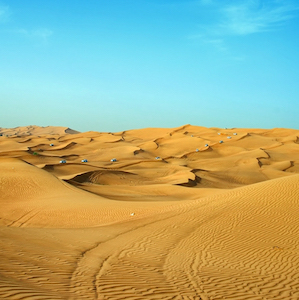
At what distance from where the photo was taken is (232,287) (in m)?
7.96

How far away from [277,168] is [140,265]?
36.7m

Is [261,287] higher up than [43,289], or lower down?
lower down

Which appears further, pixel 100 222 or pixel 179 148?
pixel 179 148

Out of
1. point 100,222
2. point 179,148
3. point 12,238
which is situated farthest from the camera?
point 179,148

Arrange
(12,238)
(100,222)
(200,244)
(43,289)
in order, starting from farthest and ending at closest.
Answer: (100,222)
(200,244)
(12,238)
(43,289)

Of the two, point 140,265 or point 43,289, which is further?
point 140,265

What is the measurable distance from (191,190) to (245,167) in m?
17.0

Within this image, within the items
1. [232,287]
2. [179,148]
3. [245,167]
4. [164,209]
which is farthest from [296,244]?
[179,148]

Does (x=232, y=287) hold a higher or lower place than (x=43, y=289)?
lower

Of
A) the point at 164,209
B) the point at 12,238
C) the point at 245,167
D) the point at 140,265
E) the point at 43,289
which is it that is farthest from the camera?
the point at 245,167

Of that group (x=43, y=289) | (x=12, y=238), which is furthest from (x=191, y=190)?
(x=43, y=289)

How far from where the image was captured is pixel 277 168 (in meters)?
42.8

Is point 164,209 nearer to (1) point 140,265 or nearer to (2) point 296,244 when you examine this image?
(2) point 296,244

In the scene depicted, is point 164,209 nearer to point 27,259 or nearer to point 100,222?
point 100,222
